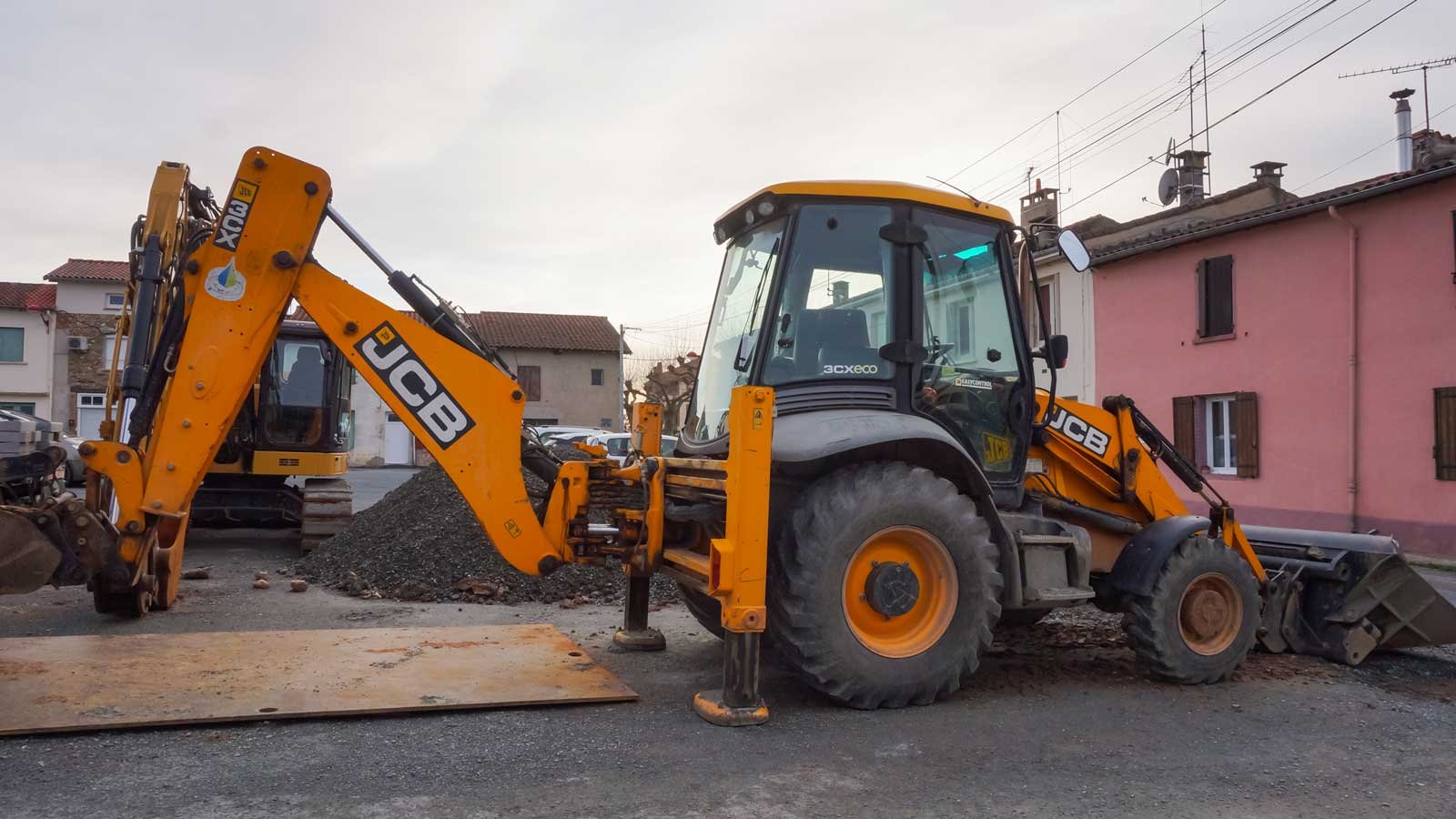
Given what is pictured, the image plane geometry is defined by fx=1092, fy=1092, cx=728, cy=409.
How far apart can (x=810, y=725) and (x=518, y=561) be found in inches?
66.5

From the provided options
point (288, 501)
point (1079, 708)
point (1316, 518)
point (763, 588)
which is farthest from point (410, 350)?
point (1316, 518)

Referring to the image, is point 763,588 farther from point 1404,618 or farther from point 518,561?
point 1404,618

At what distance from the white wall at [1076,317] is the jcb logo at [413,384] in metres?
17.3

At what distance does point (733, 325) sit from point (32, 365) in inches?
1560

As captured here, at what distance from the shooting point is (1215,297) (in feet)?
→ 60.3

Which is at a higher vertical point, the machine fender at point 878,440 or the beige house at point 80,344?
the beige house at point 80,344

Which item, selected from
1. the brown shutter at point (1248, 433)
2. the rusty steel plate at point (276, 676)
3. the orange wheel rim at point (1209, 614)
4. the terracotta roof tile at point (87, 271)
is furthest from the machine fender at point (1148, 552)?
the terracotta roof tile at point (87, 271)

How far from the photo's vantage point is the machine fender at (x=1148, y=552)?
19.4 ft

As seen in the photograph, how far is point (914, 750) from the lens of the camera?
4.55 metres

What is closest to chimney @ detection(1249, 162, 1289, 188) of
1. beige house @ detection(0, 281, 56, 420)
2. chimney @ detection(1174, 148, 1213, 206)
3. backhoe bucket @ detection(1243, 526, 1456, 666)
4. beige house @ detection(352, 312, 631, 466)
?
chimney @ detection(1174, 148, 1213, 206)

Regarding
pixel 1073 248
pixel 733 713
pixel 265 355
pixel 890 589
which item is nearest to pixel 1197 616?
pixel 890 589

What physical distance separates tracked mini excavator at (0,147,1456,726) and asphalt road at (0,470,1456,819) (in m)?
0.37

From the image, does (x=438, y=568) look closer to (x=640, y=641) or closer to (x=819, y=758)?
(x=640, y=641)

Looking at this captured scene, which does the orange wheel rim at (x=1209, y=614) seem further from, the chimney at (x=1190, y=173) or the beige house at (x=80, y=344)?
the beige house at (x=80, y=344)
